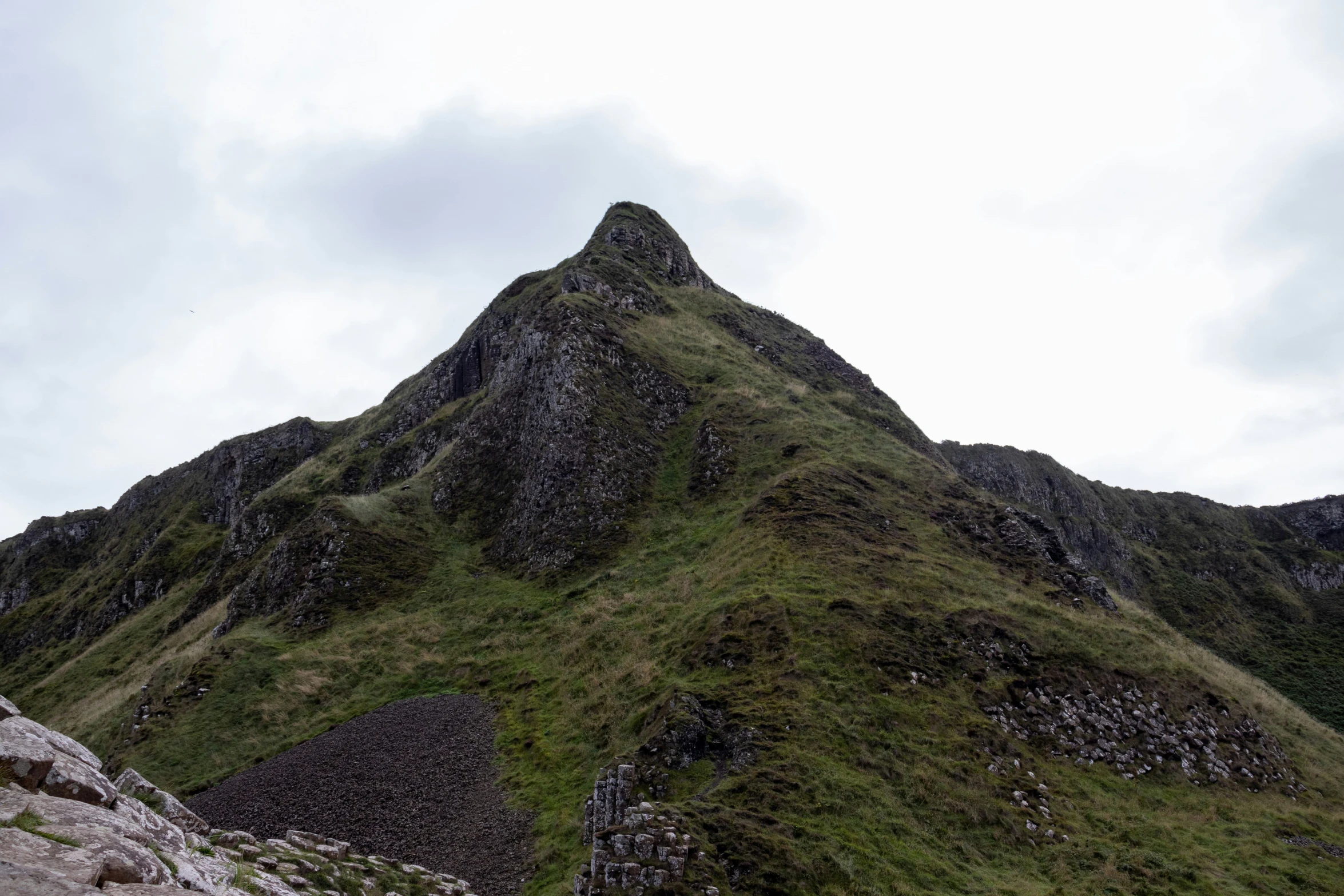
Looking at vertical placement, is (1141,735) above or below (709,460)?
below

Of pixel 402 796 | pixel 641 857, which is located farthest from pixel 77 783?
pixel 402 796

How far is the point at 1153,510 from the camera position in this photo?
12338 centimetres

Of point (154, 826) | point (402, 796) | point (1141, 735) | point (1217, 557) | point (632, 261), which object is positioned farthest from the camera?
point (1217, 557)

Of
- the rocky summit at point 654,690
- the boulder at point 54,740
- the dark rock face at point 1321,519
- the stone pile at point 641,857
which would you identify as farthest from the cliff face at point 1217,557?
the boulder at point 54,740

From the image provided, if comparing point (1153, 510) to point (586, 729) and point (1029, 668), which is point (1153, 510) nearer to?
point (1029, 668)

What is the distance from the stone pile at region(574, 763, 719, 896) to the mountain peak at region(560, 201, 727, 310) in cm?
5725

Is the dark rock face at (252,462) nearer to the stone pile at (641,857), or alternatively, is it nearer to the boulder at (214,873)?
the stone pile at (641,857)

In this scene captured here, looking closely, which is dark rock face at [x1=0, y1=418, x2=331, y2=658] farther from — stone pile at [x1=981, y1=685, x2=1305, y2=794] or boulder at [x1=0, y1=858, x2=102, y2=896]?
boulder at [x1=0, y1=858, x2=102, y2=896]

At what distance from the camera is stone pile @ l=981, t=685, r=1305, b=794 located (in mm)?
24562

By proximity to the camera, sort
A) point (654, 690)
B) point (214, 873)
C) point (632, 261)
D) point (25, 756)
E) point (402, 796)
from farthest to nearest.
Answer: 1. point (632, 261)
2. point (654, 690)
3. point (402, 796)
4. point (214, 873)
5. point (25, 756)

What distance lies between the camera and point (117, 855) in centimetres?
660

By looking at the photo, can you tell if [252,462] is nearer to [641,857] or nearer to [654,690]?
[654,690]

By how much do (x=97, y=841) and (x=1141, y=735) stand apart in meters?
30.5

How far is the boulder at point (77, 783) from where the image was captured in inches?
325
